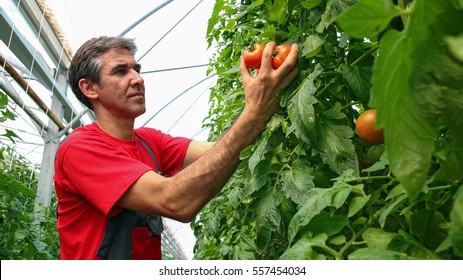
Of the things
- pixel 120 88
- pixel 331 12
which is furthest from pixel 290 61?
pixel 120 88

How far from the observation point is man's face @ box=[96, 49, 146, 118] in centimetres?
217

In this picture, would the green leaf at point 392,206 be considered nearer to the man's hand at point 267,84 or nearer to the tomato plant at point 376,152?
the tomato plant at point 376,152

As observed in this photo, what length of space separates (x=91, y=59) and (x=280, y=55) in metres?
1.14

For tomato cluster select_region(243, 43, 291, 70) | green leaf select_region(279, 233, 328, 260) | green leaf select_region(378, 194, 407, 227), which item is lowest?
green leaf select_region(279, 233, 328, 260)

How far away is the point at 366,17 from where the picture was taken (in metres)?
0.50

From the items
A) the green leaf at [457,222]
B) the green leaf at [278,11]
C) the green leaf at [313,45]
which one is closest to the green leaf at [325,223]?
the green leaf at [457,222]

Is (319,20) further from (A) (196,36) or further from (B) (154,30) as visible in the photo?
(A) (196,36)

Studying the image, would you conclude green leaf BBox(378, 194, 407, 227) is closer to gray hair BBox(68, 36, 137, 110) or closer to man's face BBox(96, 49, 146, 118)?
man's face BBox(96, 49, 146, 118)

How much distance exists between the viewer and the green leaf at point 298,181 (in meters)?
1.22

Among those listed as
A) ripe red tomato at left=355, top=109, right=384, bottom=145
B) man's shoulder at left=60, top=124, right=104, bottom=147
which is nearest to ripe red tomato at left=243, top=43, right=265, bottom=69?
ripe red tomato at left=355, top=109, right=384, bottom=145

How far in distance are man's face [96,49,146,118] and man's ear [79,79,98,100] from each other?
0.10 feet

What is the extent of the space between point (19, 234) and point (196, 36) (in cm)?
555

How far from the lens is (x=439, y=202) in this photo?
0.78m

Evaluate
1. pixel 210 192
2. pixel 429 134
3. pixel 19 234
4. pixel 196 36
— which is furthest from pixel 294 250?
pixel 196 36
